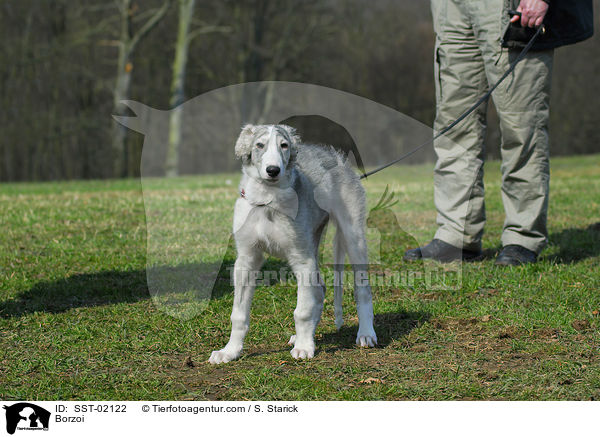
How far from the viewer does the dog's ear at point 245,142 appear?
3.61 meters

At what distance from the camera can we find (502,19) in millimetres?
5816

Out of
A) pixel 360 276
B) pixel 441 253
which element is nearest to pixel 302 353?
pixel 360 276

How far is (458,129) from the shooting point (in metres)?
6.38

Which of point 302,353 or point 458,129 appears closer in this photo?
point 302,353

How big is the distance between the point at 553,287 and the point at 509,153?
1.38m

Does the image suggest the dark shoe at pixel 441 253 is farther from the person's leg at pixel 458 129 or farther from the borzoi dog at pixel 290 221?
the borzoi dog at pixel 290 221

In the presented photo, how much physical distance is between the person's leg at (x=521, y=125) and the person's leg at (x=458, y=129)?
0.20 meters

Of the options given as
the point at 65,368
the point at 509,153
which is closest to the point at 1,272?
the point at 65,368

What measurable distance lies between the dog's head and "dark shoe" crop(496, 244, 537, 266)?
3038 mm

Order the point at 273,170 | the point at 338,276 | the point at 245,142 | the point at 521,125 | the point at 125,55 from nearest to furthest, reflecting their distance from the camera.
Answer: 1. the point at 273,170
2. the point at 245,142
3. the point at 338,276
4. the point at 521,125
5. the point at 125,55

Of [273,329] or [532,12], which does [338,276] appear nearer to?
[273,329]
